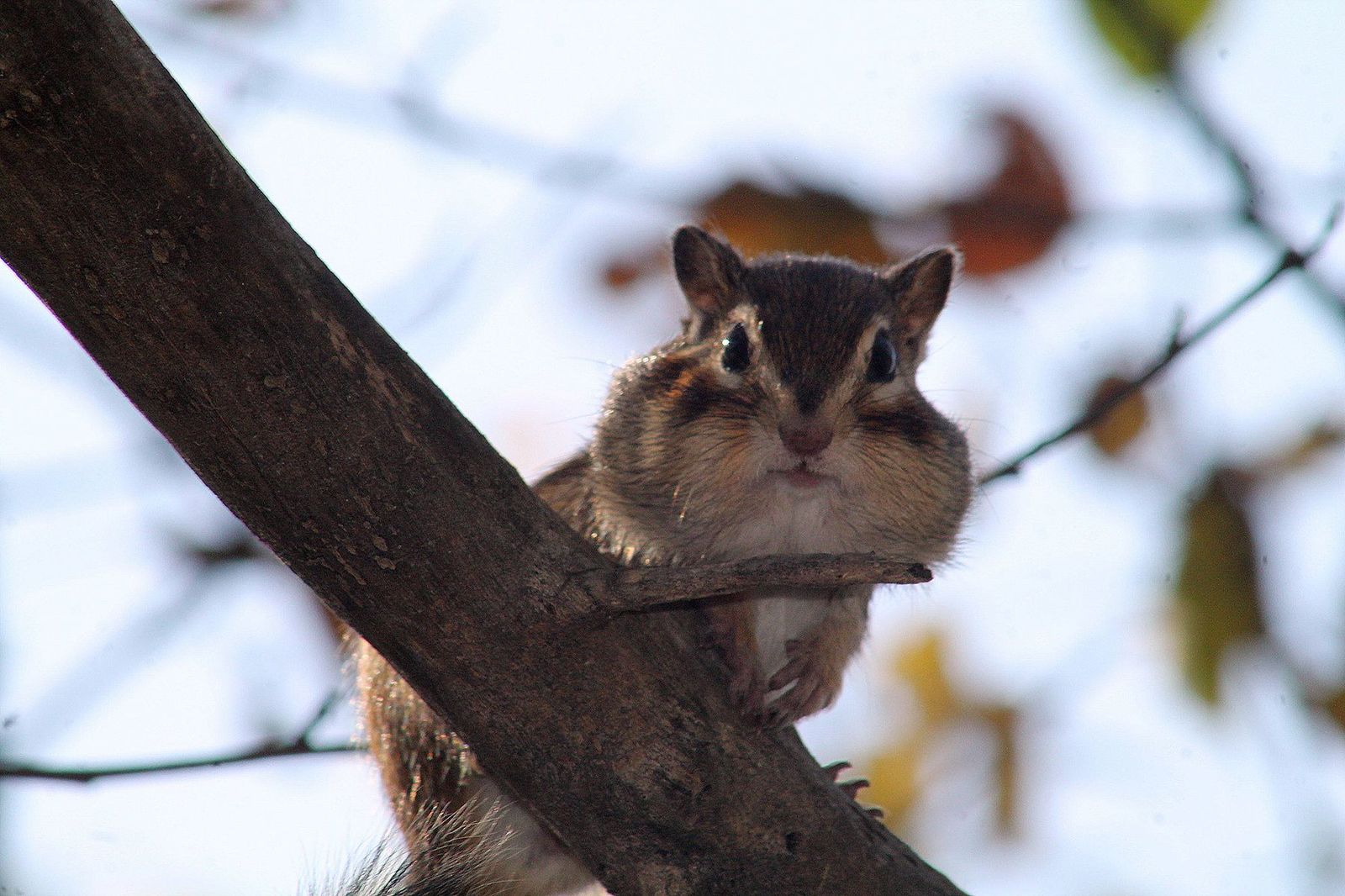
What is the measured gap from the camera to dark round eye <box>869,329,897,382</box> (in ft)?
12.5

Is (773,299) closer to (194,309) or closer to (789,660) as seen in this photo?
(789,660)

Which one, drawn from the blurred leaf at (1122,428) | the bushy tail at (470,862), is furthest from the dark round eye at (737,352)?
the blurred leaf at (1122,428)

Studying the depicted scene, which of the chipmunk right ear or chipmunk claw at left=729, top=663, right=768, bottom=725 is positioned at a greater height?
the chipmunk right ear

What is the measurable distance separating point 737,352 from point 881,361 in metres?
0.41

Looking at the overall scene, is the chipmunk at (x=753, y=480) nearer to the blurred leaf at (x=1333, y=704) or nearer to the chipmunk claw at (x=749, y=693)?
the chipmunk claw at (x=749, y=693)

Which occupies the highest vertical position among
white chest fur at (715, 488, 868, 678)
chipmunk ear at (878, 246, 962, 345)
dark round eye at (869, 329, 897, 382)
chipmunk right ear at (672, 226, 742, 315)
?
chipmunk right ear at (672, 226, 742, 315)

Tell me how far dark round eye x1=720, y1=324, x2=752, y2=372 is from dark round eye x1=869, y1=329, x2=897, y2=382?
1.16 feet

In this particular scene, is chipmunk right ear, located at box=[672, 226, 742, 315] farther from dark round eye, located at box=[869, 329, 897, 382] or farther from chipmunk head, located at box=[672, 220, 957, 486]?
dark round eye, located at box=[869, 329, 897, 382]

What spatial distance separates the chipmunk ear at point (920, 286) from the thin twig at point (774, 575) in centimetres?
190

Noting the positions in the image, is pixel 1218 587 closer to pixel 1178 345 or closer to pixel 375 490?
pixel 1178 345

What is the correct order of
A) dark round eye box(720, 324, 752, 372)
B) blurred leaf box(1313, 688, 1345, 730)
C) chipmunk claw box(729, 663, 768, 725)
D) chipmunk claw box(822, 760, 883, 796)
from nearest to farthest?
chipmunk claw box(729, 663, 768, 725) < dark round eye box(720, 324, 752, 372) < chipmunk claw box(822, 760, 883, 796) < blurred leaf box(1313, 688, 1345, 730)

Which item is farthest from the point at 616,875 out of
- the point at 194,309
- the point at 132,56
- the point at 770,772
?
the point at 132,56

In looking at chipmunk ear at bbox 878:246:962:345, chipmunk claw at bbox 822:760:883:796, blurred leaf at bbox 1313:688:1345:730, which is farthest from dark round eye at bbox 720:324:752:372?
blurred leaf at bbox 1313:688:1345:730

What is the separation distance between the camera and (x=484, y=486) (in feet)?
9.59
